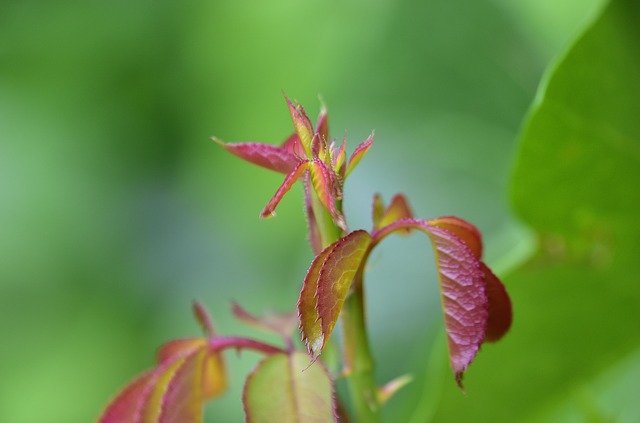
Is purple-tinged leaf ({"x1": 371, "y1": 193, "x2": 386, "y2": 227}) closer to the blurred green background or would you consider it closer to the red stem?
the red stem

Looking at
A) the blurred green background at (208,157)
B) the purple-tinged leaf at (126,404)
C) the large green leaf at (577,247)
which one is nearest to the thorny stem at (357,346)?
the purple-tinged leaf at (126,404)

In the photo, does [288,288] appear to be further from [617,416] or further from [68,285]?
[617,416]

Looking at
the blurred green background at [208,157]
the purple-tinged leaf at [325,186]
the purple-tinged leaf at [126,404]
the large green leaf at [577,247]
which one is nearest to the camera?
the purple-tinged leaf at [325,186]

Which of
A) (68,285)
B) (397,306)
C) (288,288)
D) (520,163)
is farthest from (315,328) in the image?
(68,285)

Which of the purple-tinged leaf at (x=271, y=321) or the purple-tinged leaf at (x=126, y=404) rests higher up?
the purple-tinged leaf at (x=271, y=321)

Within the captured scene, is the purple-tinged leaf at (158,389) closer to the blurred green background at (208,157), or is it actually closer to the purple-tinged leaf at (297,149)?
the purple-tinged leaf at (297,149)

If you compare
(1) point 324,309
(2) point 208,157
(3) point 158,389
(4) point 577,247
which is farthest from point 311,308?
(2) point 208,157
